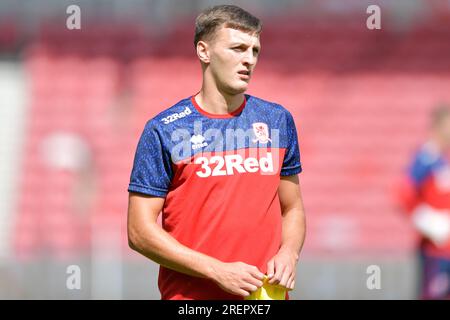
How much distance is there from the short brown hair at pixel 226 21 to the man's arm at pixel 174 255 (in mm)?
718

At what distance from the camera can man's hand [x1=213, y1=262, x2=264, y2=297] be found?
394cm

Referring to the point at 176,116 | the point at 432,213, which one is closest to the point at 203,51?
the point at 176,116

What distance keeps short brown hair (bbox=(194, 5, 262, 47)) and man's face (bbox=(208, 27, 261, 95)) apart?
21 mm

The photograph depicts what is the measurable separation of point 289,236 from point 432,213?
5.29 metres

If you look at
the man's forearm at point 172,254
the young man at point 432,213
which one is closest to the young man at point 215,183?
the man's forearm at point 172,254

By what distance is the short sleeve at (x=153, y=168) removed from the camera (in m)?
4.12

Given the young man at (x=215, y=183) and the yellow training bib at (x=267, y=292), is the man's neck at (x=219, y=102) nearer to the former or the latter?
the young man at (x=215, y=183)

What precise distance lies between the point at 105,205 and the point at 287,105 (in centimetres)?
241

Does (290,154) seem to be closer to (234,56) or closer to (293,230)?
(293,230)

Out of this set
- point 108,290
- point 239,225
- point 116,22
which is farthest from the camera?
point 116,22

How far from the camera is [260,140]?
4.21 m

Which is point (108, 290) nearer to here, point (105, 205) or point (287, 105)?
point (105, 205)

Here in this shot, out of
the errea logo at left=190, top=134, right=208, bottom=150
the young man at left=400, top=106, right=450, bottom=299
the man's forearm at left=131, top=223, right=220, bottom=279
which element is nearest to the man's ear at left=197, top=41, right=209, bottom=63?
the errea logo at left=190, top=134, right=208, bottom=150
